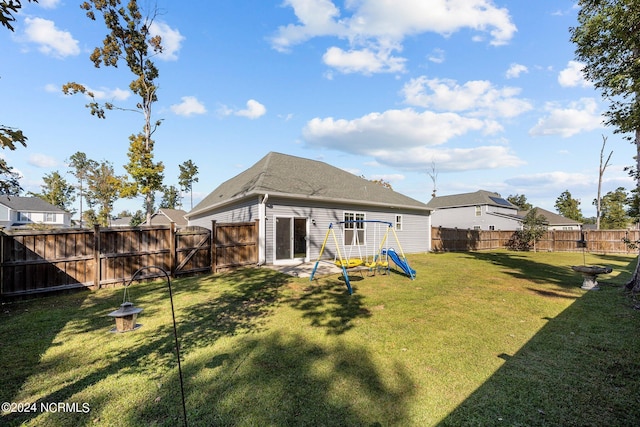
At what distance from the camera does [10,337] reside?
14.4 feet

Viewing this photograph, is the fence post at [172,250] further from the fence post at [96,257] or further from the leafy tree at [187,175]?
the leafy tree at [187,175]

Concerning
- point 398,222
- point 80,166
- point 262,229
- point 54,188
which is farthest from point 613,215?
point 54,188

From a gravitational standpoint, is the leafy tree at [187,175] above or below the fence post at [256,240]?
above

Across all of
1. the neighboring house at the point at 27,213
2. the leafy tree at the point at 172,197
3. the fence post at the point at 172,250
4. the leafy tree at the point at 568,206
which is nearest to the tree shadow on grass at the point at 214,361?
the fence post at the point at 172,250

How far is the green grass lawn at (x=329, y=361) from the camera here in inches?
101

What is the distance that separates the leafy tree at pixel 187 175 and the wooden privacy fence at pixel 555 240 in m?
42.1

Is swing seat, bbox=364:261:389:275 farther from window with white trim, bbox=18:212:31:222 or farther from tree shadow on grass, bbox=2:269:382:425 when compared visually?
window with white trim, bbox=18:212:31:222

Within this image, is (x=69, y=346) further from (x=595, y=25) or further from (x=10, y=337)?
(x=595, y=25)

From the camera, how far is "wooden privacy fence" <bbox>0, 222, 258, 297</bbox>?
6641mm

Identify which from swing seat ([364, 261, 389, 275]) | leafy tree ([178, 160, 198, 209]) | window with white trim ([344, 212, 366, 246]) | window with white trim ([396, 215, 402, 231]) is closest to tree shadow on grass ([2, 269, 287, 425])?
swing seat ([364, 261, 389, 275])

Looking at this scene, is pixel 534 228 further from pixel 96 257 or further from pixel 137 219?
pixel 137 219

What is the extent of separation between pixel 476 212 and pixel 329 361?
99.9 ft

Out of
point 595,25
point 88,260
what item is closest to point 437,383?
point 88,260

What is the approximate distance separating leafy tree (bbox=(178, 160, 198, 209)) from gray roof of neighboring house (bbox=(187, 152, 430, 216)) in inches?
1264
